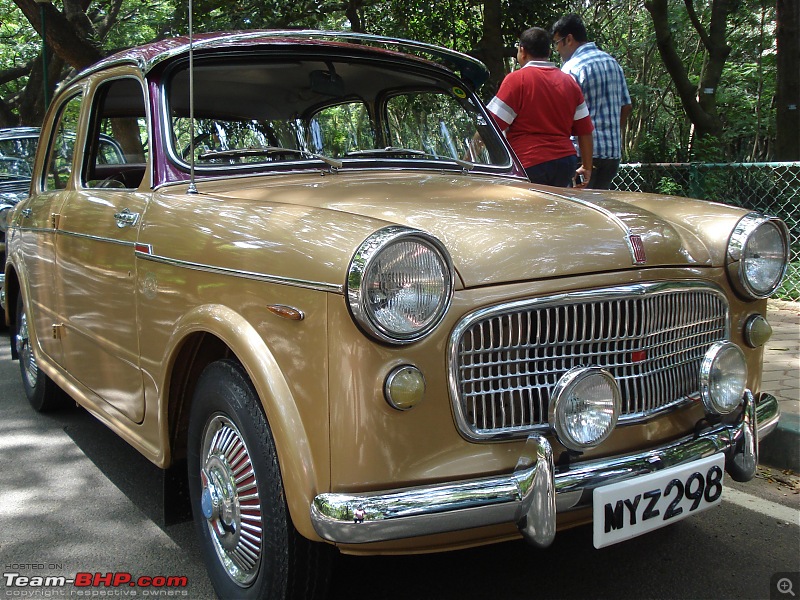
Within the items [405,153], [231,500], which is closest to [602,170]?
[405,153]

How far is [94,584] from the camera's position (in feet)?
9.18

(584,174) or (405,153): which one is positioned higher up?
(405,153)

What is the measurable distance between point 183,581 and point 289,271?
1.29 meters

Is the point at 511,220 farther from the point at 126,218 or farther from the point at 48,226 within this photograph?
the point at 48,226

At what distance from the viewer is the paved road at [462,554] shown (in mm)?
2721

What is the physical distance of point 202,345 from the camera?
107 inches

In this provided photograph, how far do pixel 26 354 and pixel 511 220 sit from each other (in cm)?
363

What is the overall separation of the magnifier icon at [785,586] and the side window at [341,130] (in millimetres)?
2274

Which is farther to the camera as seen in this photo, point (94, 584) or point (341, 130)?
point (341, 130)

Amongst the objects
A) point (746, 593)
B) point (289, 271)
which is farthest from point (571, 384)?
point (746, 593)

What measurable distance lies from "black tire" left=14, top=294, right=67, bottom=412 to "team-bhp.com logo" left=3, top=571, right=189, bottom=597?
76.7 inches

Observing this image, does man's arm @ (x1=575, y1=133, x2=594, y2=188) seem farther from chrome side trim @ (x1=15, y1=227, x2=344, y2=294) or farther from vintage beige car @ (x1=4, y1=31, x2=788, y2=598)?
chrome side trim @ (x1=15, y1=227, x2=344, y2=294)

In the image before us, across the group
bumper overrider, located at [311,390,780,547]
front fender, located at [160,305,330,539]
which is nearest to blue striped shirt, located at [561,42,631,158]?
bumper overrider, located at [311,390,780,547]

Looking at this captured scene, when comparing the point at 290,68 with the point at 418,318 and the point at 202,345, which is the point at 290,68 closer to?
the point at 202,345
